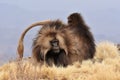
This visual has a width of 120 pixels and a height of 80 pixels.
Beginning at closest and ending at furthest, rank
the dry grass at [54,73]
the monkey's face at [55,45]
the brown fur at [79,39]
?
the dry grass at [54,73] → the monkey's face at [55,45] → the brown fur at [79,39]

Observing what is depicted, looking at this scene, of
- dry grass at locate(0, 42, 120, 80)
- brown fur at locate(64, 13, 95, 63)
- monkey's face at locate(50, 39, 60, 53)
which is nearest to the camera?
dry grass at locate(0, 42, 120, 80)

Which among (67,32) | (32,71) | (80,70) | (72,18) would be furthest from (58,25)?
(32,71)

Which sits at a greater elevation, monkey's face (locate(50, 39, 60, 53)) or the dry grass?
monkey's face (locate(50, 39, 60, 53))

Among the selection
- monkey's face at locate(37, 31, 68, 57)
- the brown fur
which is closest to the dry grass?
monkey's face at locate(37, 31, 68, 57)

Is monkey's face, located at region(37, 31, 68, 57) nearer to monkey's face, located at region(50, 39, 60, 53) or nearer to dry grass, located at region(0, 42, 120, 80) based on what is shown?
monkey's face, located at region(50, 39, 60, 53)

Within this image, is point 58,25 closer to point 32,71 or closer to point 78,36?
point 78,36

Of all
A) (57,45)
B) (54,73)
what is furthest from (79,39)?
(54,73)

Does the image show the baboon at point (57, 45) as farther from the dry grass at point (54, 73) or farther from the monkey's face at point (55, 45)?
the dry grass at point (54, 73)

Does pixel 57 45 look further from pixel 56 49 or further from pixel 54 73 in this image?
pixel 54 73

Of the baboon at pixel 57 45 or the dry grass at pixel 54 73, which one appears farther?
the baboon at pixel 57 45

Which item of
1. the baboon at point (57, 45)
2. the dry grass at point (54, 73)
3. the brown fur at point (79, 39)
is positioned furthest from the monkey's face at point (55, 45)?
the dry grass at point (54, 73)

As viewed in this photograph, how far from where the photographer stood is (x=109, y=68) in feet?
33.6

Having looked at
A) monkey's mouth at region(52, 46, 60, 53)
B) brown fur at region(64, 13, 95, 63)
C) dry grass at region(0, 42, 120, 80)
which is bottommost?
dry grass at region(0, 42, 120, 80)

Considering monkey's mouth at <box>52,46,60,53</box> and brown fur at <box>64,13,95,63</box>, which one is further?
brown fur at <box>64,13,95,63</box>
